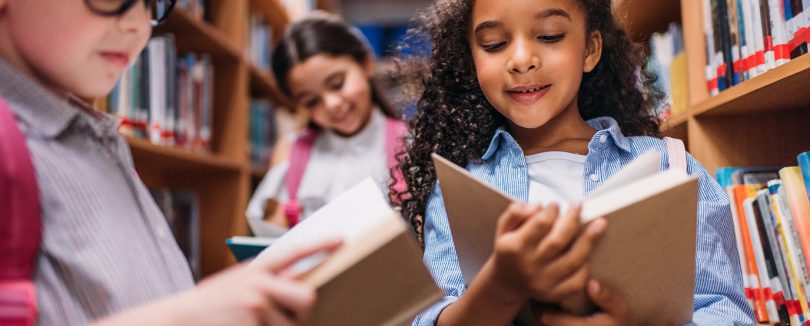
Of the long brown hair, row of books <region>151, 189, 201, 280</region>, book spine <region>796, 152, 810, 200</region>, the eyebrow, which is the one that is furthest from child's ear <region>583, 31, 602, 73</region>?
row of books <region>151, 189, 201, 280</region>

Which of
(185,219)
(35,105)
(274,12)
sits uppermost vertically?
(274,12)

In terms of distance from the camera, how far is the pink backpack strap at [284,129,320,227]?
1.89 meters

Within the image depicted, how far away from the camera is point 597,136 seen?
97 centimetres

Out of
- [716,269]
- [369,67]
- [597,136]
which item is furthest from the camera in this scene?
[369,67]

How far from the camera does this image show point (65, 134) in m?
0.64

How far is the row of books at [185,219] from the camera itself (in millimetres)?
2019

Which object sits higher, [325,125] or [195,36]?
[195,36]

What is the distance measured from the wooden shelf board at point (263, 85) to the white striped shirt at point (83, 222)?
1871 mm

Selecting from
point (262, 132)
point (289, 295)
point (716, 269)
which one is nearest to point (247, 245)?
point (289, 295)

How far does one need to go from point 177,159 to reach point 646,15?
1.30 meters

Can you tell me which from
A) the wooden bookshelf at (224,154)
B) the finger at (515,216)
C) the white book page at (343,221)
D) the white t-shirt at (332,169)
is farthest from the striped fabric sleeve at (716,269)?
the wooden bookshelf at (224,154)

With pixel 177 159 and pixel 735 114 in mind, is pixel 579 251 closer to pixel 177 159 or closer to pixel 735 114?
pixel 735 114

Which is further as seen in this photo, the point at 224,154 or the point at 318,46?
the point at 224,154

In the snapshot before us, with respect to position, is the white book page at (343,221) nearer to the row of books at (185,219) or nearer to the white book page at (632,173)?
the white book page at (632,173)
